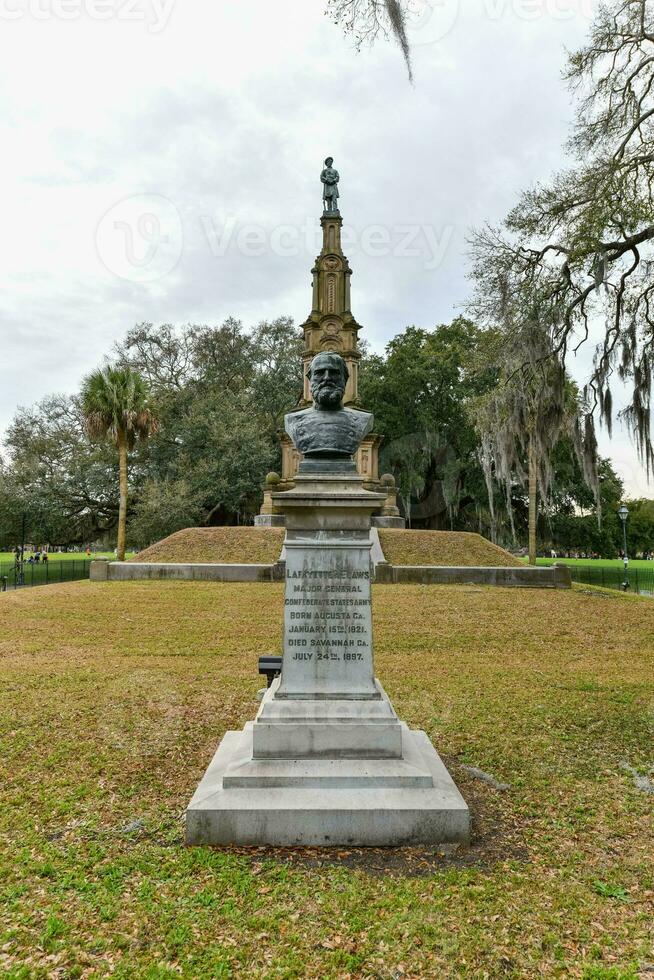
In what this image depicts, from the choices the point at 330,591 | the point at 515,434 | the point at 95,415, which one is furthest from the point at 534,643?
the point at 95,415

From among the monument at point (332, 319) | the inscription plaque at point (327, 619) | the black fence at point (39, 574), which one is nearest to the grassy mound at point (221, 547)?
the monument at point (332, 319)

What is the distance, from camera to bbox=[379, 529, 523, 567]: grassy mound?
65.4 ft

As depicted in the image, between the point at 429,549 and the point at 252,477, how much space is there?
15418mm

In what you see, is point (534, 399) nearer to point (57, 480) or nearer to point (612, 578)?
point (612, 578)

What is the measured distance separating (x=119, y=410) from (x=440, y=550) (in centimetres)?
1353

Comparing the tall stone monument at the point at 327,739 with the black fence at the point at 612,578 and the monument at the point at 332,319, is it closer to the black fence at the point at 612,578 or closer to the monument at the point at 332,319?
the monument at the point at 332,319

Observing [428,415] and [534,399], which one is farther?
[428,415]

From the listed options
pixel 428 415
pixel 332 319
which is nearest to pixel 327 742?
pixel 332 319

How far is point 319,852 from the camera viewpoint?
3.64 m

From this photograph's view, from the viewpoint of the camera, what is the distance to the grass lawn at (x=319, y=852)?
276 cm

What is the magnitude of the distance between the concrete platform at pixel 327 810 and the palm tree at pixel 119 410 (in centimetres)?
2039

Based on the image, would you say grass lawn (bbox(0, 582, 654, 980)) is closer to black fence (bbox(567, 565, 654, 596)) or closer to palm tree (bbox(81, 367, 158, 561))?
palm tree (bbox(81, 367, 158, 561))

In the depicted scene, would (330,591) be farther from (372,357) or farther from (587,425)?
(372,357)

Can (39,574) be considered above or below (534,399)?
below
